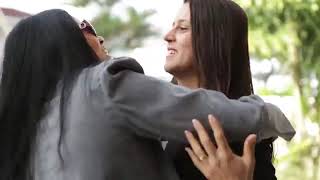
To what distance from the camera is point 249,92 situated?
1466mm

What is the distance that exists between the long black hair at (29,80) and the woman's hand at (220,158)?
0.24 m

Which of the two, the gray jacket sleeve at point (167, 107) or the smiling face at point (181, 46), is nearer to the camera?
the gray jacket sleeve at point (167, 107)

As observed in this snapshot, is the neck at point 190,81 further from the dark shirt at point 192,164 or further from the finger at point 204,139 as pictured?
the finger at point 204,139

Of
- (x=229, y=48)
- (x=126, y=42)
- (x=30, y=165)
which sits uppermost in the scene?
(x=229, y=48)

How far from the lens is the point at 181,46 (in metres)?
1.44

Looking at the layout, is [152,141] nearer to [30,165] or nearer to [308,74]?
[30,165]

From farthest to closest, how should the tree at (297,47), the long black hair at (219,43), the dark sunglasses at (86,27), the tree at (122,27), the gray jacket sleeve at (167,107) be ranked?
the tree at (122,27)
the tree at (297,47)
the long black hair at (219,43)
the dark sunglasses at (86,27)
the gray jacket sleeve at (167,107)

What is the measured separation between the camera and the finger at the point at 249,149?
44.8 inches

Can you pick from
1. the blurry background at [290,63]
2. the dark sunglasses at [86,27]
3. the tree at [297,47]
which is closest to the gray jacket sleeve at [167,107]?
the dark sunglasses at [86,27]

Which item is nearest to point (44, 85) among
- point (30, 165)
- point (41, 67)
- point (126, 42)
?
point (41, 67)

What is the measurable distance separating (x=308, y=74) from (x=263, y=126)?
3957 mm

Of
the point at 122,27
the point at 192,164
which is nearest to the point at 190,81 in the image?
the point at 192,164

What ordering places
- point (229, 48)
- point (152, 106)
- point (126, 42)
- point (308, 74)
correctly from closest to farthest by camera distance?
1. point (152, 106)
2. point (229, 48)
3. point (308, 74)
4. point (126, 42)

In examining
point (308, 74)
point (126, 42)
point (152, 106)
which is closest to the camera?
point (152, 106)
